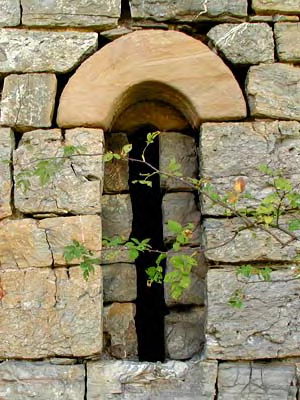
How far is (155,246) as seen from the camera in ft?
13.3

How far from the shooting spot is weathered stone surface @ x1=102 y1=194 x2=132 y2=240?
3832 mm

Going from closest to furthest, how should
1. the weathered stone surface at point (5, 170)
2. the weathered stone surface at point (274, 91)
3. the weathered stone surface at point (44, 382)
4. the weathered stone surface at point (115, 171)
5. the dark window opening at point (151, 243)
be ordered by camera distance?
the weathered stone surface at point (44, 382), the weathered stone surface at point (5, 170), the weathered stone surface at point (274, 91), the weathered stone surface at point (115, 171), the dark window opening at point (151, 243)

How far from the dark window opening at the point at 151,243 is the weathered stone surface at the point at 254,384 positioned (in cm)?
61

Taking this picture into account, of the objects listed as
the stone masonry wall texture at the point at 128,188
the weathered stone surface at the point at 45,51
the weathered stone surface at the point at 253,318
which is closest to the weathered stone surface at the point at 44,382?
the stone masonry wall texture at the point at 128,188

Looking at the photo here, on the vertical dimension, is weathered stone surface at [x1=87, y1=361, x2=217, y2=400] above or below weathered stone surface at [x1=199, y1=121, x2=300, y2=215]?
below

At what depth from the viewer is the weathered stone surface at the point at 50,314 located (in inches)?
135

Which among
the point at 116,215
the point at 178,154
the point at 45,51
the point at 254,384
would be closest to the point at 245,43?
the point at 178,154

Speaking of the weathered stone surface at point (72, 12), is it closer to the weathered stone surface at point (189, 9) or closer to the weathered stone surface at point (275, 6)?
the weathered stone surface at point (189, 9)

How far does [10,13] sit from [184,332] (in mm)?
2154

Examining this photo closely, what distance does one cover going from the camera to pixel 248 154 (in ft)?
11.8

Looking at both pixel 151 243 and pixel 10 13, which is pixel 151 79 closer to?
pixel 10 13

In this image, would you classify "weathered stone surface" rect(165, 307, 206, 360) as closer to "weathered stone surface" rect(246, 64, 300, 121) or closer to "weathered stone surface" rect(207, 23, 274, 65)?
"weathered stone surface" rect(246, 64, 300, 121)

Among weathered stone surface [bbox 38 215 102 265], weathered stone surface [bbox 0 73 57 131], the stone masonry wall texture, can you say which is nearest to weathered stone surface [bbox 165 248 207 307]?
the stone masonry wall texture

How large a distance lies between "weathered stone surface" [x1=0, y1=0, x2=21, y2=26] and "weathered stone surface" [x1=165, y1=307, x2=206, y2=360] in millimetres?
1977
